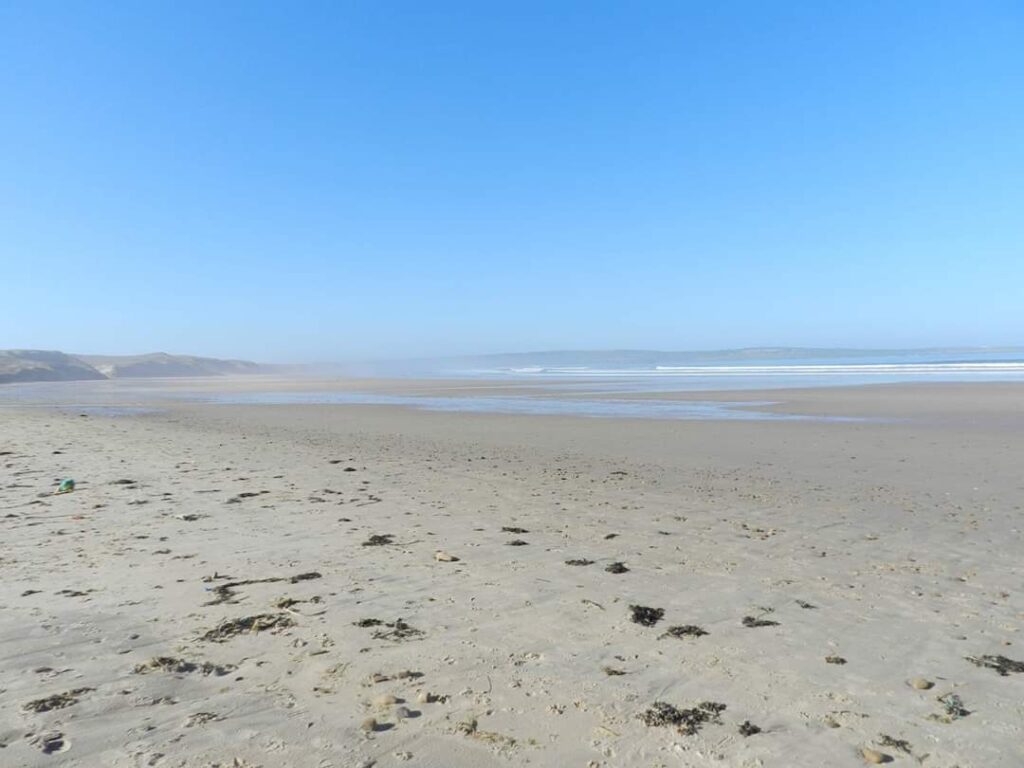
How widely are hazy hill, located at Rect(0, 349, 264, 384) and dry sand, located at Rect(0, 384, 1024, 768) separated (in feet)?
239

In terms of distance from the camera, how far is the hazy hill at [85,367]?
72625 mm

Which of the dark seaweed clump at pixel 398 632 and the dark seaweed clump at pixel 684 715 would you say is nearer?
the dark seaweed clump at pixel 684 715

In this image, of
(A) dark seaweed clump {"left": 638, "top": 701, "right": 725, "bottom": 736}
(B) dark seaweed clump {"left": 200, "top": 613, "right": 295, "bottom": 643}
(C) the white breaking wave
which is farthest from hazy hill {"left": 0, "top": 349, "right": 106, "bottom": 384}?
(A) dark seaweed clump {"left": 638, "top": 701, "right": 725, "bottom": 736}

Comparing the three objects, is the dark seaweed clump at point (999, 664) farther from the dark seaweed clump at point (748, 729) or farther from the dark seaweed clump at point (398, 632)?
the dark seaweed clump at point (398, 632)

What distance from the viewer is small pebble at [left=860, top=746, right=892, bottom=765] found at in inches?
122

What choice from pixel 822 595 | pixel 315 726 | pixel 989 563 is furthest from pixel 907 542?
pixel 315 726

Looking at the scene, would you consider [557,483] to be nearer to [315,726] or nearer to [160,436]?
[315,726]

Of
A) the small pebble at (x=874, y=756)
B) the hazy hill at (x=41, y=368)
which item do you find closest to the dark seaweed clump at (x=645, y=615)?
the small pebble at (x=874, y=756)

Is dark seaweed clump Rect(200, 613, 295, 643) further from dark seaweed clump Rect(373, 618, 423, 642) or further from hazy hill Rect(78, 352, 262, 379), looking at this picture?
hazy hill Rect(78, 352, 262, 379)

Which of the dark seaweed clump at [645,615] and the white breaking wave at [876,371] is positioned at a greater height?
the white breaking wave at [876,371]

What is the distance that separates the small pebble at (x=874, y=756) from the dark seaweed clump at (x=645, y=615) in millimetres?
1690

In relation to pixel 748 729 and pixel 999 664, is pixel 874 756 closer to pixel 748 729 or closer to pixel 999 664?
pixel 748 729

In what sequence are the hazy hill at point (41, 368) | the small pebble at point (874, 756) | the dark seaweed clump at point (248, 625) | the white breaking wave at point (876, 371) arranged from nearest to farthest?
the small pebble at point (874, 756) → the dark seaweed clump at point (248, 625) → the white breaking wave at point (876, 371) → the hazy hill at point (41, 368)

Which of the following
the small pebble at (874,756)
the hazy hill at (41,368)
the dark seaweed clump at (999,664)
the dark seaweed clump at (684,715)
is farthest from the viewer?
the hazy hill at (41,368)
